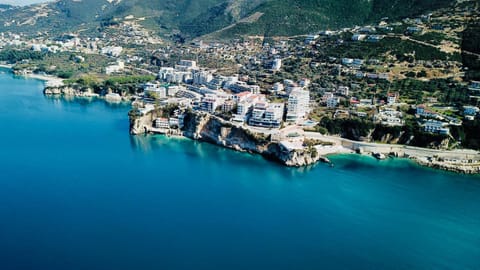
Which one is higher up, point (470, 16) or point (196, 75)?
point (470, 16)

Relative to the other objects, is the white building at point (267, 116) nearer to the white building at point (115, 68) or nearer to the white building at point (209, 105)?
the white building at point (209, 105)

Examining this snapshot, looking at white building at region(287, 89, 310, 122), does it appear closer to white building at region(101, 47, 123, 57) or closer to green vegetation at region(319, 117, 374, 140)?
green vegetation at region(319, 117, 374, 140)

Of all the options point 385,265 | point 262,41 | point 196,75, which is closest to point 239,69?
point 196,75

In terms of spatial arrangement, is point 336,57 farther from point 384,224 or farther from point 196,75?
point 384,224

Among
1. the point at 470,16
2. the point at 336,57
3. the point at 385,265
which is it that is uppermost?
the point at 470,16

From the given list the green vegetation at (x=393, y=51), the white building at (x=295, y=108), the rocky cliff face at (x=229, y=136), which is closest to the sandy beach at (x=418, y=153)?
the rocky cliff face at (x=229, y=136)

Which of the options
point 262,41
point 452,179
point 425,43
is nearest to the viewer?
point 452,179
